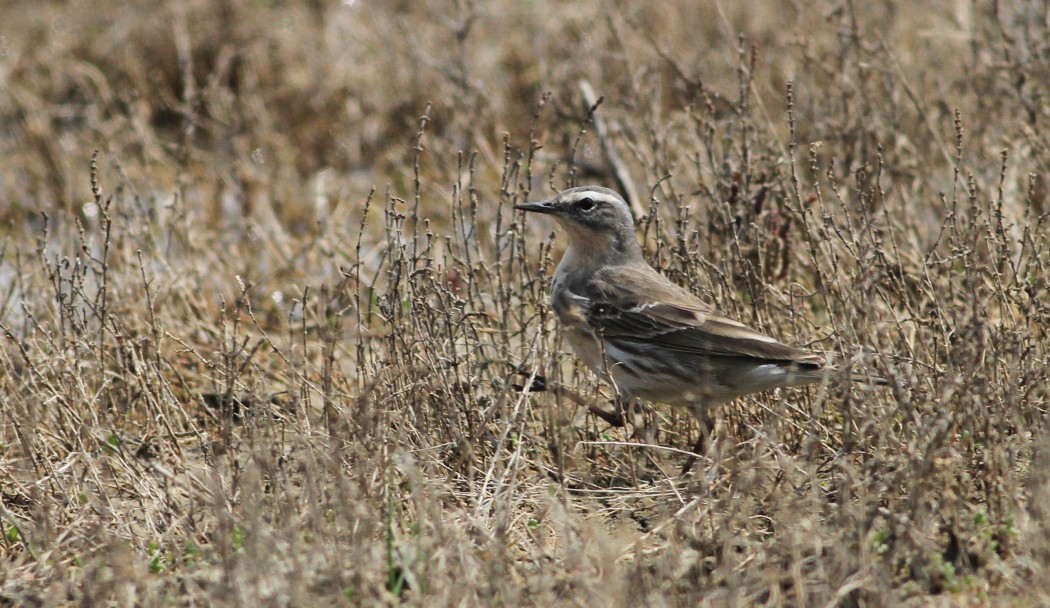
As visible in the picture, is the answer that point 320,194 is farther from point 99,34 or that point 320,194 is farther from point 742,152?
point 99,34

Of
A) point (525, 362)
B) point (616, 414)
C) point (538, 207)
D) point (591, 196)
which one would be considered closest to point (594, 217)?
point (591, 196)

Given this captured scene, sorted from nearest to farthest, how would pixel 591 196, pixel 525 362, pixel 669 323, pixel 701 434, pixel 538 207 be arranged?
1. pixel 525 362
2. pixel 701 434
3. pixel 669 323
4. pixel 538 207
5. pixel 591 196

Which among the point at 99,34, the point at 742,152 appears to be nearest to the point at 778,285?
the point at 742,152

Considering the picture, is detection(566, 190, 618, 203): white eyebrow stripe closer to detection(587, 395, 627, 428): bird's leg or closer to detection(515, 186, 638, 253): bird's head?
detection(515, 186, 638, 253): bird's head

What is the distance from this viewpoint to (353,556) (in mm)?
4074

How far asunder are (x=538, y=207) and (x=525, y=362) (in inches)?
42.8

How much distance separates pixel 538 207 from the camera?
239 inches

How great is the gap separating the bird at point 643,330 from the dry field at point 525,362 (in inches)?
5.9

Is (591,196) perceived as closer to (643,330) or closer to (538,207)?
(538,207)

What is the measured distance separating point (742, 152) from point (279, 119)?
5645 mm

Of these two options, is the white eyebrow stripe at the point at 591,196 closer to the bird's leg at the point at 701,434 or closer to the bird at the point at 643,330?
the bird at the point at 643,330

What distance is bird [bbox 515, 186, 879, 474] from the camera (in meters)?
5.50

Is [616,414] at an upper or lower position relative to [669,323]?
lower

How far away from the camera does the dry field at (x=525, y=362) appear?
14.0 ft
